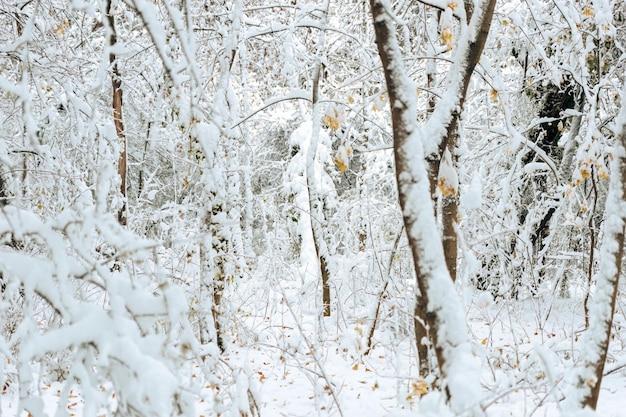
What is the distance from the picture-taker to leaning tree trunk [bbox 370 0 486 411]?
2.13 meters

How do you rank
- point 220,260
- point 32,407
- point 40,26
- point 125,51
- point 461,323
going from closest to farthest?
point 32,407
point 461,323
point 125,51
point 40,26
point 220,260

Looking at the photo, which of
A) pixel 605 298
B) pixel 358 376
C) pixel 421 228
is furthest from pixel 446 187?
pixel 358 376

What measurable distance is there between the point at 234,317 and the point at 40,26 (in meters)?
3.25

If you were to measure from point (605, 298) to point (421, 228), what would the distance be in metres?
1.07

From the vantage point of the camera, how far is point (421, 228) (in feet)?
7.25

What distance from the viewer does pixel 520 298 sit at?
7164 millimetres

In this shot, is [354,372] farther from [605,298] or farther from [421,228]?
[421,228]

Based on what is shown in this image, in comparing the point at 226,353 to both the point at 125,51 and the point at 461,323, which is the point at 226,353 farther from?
the point at 461,323

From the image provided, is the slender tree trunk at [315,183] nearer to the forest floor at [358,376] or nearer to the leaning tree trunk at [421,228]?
the forest floor at [358,376]

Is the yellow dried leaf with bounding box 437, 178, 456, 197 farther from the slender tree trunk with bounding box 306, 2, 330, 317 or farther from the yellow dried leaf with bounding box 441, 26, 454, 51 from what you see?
the slender tree trunk with bounding box 306, 2, 330, 317

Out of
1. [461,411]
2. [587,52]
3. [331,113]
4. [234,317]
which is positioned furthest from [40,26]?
[587,52]

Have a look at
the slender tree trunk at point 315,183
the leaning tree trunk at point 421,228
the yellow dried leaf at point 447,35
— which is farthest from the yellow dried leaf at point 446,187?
the slender tree trunk at point 315,183

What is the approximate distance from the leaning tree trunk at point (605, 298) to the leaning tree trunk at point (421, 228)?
75 cm

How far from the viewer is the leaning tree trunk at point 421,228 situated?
6.98 feet
